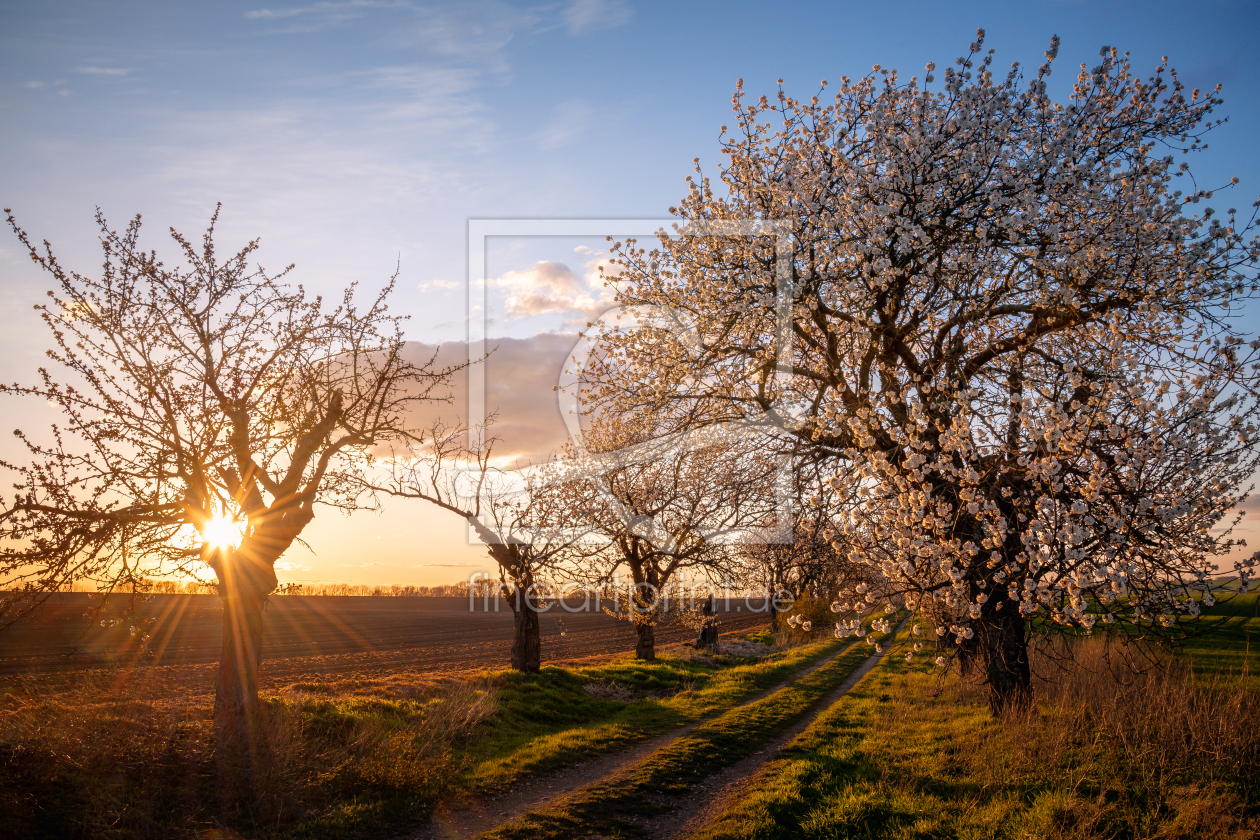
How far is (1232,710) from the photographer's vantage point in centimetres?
948

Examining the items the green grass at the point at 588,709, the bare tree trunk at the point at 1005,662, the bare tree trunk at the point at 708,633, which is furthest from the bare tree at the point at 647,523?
the bare tree trunk at the point at 1005,662

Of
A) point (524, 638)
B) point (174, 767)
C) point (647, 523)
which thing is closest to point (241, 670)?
point (174, 767)

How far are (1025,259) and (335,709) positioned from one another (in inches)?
590

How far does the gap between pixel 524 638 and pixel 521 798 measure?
928 cm

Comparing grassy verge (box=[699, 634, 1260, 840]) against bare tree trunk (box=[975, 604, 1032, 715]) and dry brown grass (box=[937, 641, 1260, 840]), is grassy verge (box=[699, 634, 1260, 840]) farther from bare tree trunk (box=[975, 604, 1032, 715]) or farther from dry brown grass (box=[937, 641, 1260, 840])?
bare tree trunk (box=[975, 604, 1032, 715])

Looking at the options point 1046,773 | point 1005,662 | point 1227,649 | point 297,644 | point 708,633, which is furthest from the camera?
point 297,644

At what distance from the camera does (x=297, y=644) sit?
35.2 metres

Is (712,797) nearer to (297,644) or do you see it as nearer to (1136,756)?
(1136,756)

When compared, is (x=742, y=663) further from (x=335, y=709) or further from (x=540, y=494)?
(x=335, y=709)

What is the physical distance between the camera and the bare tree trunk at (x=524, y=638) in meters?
18.6

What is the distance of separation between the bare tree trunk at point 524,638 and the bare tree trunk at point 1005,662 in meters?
12.1

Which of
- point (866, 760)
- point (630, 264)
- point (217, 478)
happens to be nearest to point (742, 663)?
point (866, 760)

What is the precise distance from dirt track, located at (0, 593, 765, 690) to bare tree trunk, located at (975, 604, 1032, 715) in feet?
39.8

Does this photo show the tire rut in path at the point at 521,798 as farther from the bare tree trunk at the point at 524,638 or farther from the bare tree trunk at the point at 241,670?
the bare tree trunk at the point at 524,638
